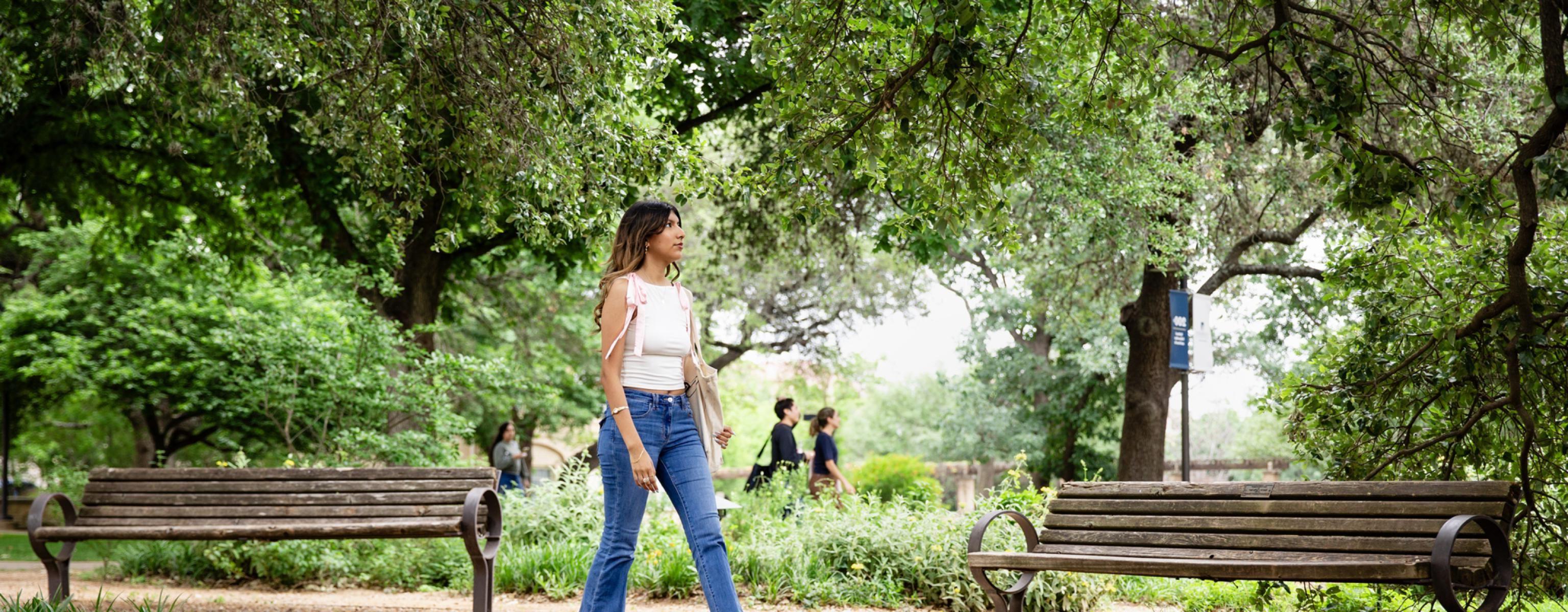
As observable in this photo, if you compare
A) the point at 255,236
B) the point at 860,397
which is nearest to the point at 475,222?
the point at 255,236

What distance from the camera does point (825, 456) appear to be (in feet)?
38.2

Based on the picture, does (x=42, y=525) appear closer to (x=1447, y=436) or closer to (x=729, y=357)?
(x=1447, y=436)

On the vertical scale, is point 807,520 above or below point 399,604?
above

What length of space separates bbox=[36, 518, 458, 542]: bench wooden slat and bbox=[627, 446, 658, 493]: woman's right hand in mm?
2509

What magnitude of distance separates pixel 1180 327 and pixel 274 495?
6.72m

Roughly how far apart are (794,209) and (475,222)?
26.2ft

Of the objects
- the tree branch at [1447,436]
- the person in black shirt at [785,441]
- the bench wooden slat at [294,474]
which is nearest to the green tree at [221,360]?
the bench wooden slat at [294,474]

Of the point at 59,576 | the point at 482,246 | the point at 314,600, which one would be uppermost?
the point at 482,246

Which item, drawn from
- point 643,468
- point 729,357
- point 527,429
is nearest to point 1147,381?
point 643,468

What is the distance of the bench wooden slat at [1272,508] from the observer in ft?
16.4

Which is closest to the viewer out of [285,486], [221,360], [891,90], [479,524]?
[891,90]

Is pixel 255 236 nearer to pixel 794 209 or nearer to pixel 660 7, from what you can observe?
pixel 660 7

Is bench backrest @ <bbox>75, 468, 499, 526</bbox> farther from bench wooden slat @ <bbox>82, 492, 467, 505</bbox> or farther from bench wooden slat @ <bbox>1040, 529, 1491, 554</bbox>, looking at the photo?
bench wooden slat @ <bbox>1040, 529, 1491, 554</bbox>

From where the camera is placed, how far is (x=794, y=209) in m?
5.40
